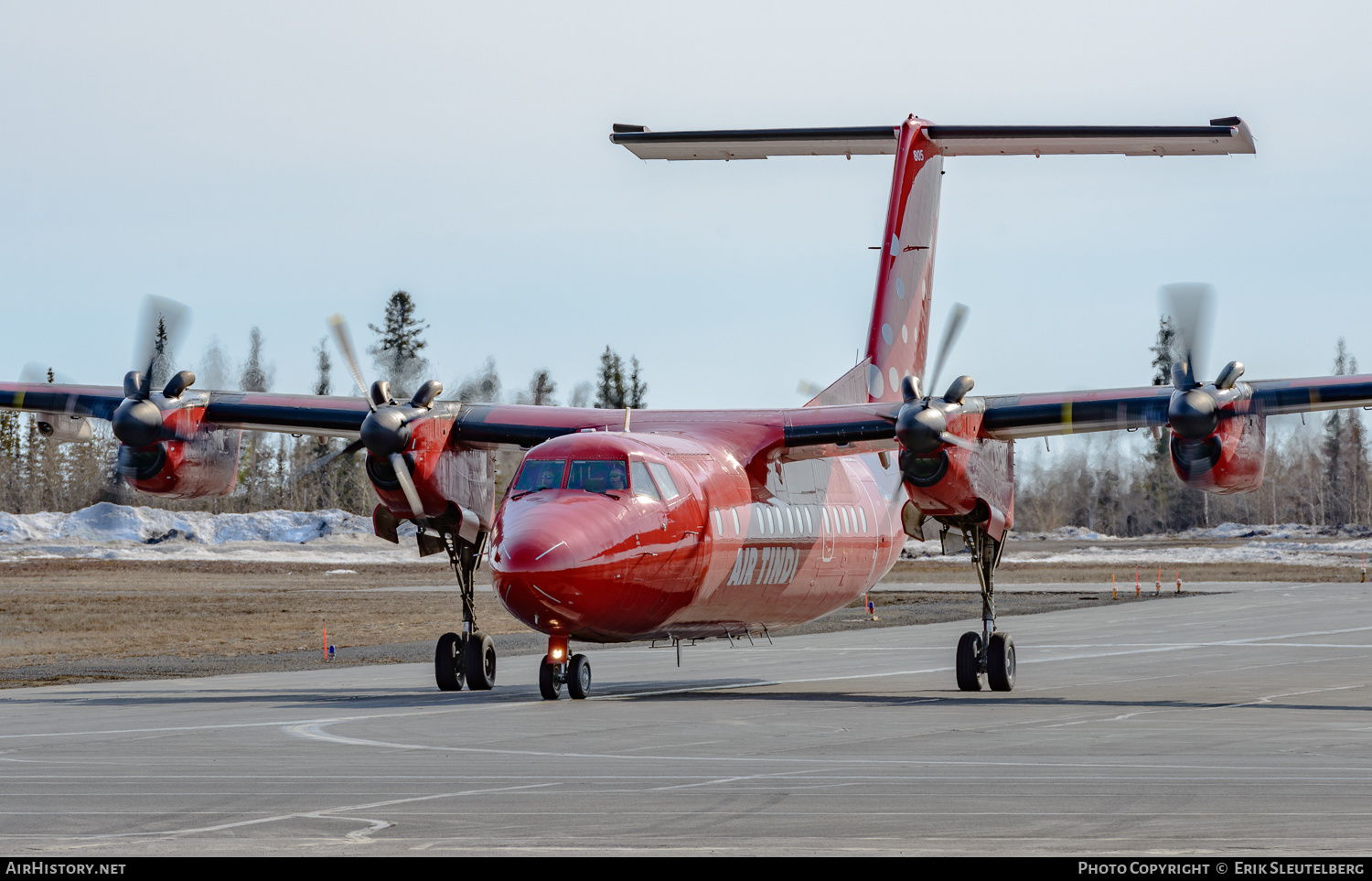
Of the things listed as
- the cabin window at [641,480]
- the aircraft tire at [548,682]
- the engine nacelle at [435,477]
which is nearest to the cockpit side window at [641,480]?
the cabin window at [641,480]

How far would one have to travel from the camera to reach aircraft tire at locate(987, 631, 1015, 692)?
21.6m

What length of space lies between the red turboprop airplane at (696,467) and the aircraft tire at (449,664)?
0.03 metres

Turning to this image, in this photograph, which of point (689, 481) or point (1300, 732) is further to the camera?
point (689, 481)

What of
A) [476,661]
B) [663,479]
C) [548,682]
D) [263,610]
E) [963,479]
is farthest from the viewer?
[263,610]

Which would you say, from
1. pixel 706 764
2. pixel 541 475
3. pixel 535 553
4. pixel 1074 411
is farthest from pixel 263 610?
pixel 706 764

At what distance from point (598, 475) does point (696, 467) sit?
6.16 feet

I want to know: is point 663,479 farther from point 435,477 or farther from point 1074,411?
point 1074,411

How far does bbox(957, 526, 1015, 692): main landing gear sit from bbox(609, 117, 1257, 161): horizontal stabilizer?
6.63 metres

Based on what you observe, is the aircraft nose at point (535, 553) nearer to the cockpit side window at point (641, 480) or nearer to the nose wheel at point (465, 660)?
the cockpit side window at point (641, 480)

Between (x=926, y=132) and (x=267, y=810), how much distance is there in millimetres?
19534

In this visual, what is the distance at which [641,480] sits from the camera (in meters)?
18.4

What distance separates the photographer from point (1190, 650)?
1158 inches
